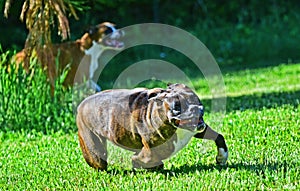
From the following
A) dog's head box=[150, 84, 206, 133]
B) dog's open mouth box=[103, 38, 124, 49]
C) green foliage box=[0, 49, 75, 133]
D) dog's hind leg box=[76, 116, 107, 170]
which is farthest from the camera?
dog's open mouth box=[103, 38, 124, 49]

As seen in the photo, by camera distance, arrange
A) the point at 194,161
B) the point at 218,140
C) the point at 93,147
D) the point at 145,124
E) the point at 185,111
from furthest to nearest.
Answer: the point at 194,161
the point at 93,147
the point at 218,140
the point at 145,124
the point at 185,111

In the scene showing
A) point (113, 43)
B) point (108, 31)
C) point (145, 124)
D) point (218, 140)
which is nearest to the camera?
point (145, 124)

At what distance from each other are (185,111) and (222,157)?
584 millimetres

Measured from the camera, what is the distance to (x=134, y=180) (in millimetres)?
4570

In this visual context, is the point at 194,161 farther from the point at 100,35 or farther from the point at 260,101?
the point at 100,35

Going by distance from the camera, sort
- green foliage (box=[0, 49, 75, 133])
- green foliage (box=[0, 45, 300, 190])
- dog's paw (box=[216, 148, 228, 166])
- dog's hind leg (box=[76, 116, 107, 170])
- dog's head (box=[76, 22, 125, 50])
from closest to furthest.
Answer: green foliage (box=[0, 45, 300, 190]) < dog's paw (box=[216, 148, 228, 166]) < dog's hind leg (box=[76, 116, 107, 170]) < green foliage (box=[0, 49, 75, 133]) < dog's head (box=[76, 22, 125, 50])

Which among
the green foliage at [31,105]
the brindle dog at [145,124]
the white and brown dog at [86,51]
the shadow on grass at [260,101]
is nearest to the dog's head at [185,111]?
the brindle dog at [145,124]

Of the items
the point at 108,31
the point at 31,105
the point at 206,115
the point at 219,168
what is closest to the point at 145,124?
the point at 219,168

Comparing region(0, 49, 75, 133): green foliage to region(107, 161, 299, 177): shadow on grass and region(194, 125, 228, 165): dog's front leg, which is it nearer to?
region(107, 161, 299, 177): shadow on grass

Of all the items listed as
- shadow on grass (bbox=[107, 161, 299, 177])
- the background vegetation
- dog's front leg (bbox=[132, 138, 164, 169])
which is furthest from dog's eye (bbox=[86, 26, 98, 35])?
dog's front leg (bbox=[132, 138, 164, 169])

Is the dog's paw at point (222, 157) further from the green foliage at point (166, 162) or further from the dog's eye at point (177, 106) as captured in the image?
the dog's eye at point (177, 106)

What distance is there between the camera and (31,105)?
7145mm

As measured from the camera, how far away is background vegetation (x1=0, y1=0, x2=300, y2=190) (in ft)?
15.0

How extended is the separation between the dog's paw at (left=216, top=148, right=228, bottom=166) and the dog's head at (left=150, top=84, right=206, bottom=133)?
16.6 inches
